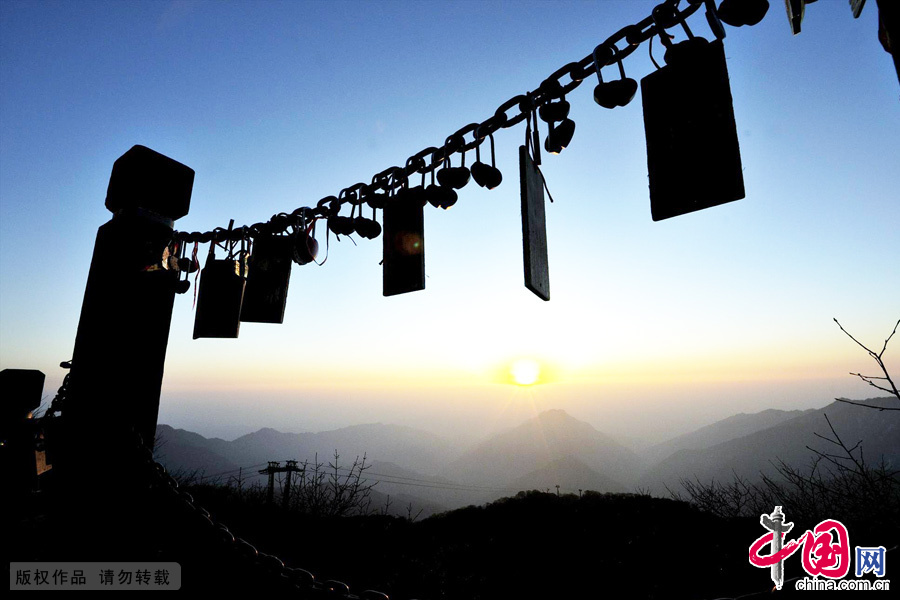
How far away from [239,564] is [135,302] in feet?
4.86

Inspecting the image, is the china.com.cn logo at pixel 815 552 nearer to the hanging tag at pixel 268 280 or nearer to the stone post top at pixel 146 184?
the hanging tag at pixel 268 280

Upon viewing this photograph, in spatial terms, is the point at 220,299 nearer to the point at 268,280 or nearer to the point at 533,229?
the point at 268,280

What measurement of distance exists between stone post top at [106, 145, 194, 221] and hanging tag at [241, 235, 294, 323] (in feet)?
2.22

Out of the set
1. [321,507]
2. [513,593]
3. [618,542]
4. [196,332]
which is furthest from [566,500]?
[196,332]

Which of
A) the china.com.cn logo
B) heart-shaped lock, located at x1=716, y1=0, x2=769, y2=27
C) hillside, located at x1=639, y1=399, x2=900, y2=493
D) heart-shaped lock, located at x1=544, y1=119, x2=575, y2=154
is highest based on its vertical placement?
heart-shaped lock, located at x1=716, y1=0, x2=769, y2=27

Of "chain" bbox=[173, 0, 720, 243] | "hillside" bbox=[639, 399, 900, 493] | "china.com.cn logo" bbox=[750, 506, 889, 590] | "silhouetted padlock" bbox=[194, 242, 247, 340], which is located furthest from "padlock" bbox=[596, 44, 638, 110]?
"hillside" bbox=[639, 399, 900, 493]

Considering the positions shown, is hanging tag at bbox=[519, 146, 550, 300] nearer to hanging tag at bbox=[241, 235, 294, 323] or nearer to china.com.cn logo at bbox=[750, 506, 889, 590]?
china.com.cn logo at bbox=[750, 506, 889, 590]

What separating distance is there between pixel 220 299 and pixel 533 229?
2.77 meters

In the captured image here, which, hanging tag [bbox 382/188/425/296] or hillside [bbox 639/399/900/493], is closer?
hanging tag [bbox 382/188/425/296]

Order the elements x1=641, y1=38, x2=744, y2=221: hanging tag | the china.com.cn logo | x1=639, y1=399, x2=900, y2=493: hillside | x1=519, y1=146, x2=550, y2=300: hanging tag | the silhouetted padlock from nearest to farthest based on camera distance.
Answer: x1=641, y1=38, x2=744, y2=221: hanging tag, x1=519, y1=146, x2=550, y2=300: hanging tag, the china.com.cn logo, the silhouetted padlock, x1=639, y1=399, x2=900, y2=493: hillside

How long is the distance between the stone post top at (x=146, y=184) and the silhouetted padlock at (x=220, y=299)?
3.08 ft

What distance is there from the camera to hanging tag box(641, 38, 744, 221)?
129 centimetres

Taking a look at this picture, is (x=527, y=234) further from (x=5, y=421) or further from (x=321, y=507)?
(x=321, y=507)

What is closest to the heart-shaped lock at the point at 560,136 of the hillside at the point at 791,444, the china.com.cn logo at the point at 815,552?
the china.com.cn logo at the point at 815,552
